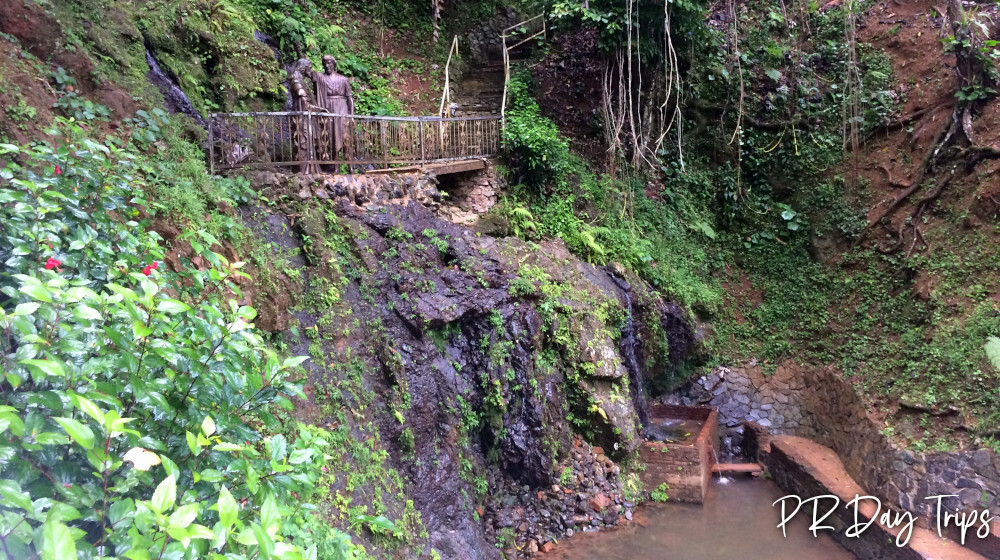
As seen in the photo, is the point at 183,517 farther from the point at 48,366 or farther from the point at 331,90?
the point at 331,90

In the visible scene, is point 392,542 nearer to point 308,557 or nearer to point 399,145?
point 308,557

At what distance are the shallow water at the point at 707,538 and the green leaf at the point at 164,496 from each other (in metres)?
6.52

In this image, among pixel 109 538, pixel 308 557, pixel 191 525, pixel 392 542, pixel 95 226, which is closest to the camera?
pixel 191 525

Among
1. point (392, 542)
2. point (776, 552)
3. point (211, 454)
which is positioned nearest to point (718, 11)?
point (776, 552)

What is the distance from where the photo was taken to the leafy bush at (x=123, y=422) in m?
1.50

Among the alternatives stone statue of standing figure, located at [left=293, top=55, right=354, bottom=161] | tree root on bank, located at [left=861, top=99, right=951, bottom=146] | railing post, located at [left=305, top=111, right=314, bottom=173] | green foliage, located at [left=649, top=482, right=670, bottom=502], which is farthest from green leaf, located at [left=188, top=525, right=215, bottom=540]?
tree root on bank, located at [left=861, top=99, right=951, bottom=146]

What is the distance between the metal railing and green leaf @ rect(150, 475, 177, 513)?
5.86 meters

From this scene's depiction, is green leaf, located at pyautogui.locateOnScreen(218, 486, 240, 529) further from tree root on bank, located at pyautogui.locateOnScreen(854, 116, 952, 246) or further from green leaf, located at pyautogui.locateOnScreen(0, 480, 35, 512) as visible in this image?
tree root on bank, located at pyautogui.locateOnScreen(854, 116, 952, 246)

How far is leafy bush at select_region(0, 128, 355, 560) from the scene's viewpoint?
1496 millimetres

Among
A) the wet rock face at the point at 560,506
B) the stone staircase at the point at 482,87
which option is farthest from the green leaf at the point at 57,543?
the stone staircase at the point at 482,87

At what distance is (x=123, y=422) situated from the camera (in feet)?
5.31

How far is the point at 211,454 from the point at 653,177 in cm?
1178

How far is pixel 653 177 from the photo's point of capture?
12.5m

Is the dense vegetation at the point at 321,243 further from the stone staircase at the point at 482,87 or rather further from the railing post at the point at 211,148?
the stone staircase at the point at 482,87
